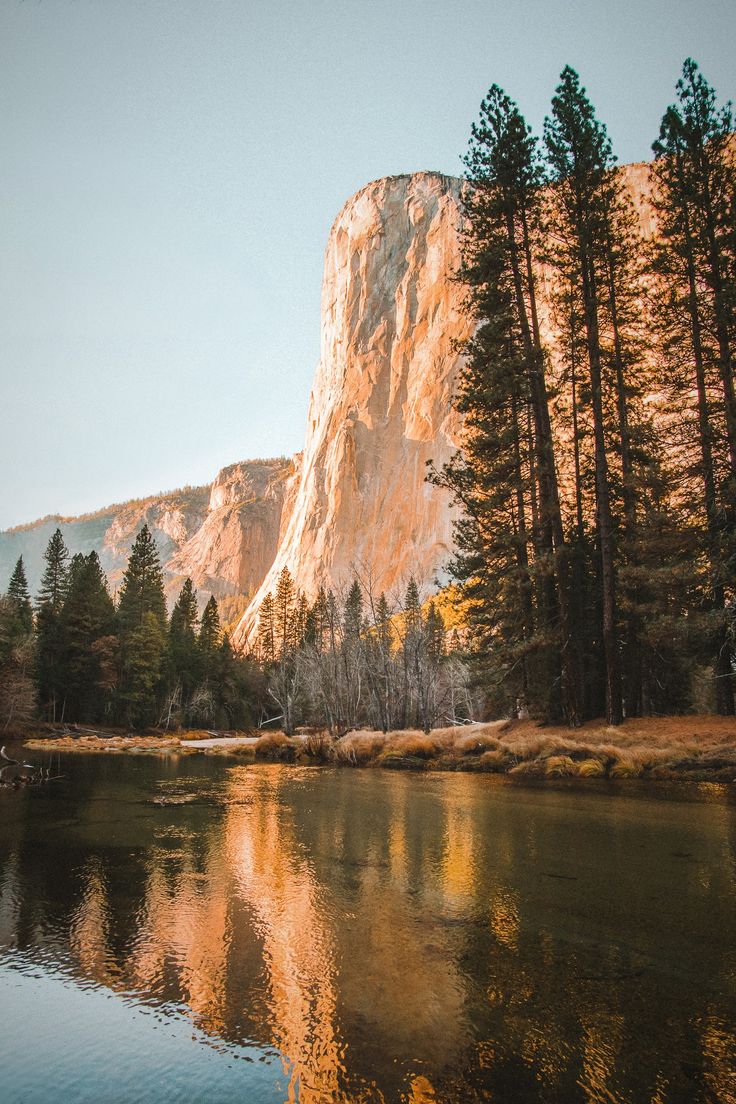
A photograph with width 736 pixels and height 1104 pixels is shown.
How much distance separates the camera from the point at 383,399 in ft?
334

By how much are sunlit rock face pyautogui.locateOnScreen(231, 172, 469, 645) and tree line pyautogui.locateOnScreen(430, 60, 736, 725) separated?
62.7 metres

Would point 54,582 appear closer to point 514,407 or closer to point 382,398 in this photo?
point 514,407

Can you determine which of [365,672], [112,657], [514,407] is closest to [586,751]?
[514,407]

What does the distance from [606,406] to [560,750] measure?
39.3 feet

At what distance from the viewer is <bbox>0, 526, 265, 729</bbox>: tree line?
44.6 meters

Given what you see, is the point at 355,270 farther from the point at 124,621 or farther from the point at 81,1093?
the point at 81,1093

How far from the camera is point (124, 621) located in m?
50.1

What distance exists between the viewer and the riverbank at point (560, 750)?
458 inches

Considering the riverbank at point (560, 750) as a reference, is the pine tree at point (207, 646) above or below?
above

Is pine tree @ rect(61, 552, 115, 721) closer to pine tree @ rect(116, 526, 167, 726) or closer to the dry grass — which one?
pine tree @ rect(116, 526, 167, 726)

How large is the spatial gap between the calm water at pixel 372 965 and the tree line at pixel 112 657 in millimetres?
37368

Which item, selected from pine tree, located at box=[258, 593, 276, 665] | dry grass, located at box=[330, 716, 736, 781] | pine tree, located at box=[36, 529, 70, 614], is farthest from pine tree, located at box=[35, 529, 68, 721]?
dry grass, located at box=[330, 716, 736, 781]

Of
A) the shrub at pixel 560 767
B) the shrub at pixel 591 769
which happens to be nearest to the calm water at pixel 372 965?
the shrub at pixel 591 769

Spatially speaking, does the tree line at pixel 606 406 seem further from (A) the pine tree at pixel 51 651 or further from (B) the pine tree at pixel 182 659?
(B) the pine tree at pixel 182 659
